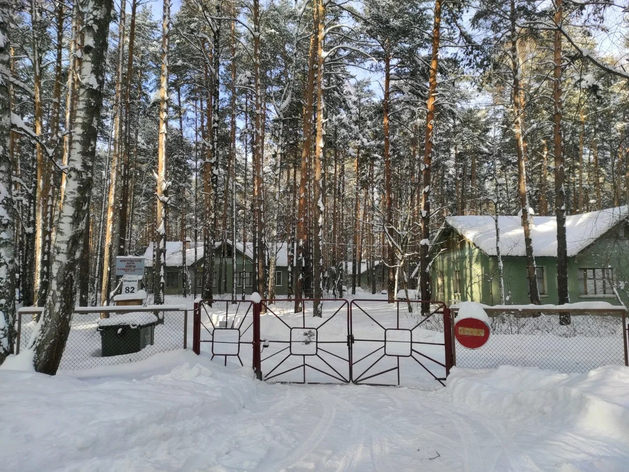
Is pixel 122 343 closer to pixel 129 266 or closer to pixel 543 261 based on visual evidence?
pixel 129 266

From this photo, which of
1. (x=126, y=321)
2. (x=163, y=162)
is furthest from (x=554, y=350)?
(x=163, y=162)

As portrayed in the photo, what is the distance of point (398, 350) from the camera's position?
35.8 feet

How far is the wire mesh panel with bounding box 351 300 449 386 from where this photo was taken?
7.52 meters

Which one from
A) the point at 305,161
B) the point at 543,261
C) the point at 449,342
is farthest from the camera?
the point at 543,261

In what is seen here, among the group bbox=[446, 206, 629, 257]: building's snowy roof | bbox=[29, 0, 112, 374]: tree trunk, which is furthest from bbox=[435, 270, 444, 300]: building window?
bbox=[29, 0, 112, 374]: tree trunk

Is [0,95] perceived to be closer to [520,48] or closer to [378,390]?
[378,390]

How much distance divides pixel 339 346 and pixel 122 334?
233 inches

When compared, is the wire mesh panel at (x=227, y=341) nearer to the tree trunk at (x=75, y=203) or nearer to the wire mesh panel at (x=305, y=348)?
the wire mesh panel at (x=305, y=348)

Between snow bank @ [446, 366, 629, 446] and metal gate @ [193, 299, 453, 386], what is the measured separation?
0.93 m

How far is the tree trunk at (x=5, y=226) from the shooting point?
224 inches

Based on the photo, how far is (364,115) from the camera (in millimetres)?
27203

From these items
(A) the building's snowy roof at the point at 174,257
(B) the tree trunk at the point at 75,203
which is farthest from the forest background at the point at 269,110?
(A) the building's snowy roof at the point at 174,257

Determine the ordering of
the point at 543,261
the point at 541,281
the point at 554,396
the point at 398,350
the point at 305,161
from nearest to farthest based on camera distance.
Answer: the point at 554,396, the point at 398,350, the point at 305,161, the point at 543,261, the point at 541,281

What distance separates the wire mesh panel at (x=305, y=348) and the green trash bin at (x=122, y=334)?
111 inches
